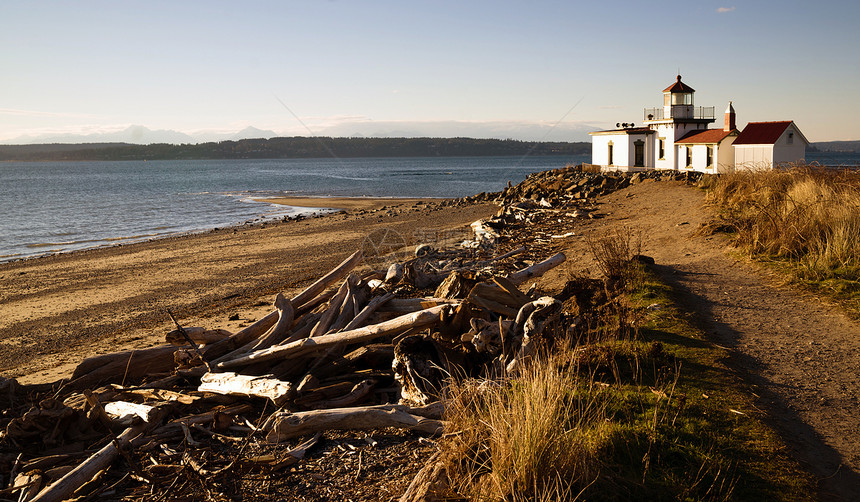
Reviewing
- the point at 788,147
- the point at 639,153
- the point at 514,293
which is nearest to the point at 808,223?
the point at 514,293

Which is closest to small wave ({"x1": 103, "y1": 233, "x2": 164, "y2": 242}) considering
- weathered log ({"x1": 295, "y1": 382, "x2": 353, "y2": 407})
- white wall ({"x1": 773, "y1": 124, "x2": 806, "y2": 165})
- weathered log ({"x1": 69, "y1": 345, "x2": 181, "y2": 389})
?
weathered log ({"x1": 69, "y1": 345, "x2": 181, "y2": 389})

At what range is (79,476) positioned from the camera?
→ 15.7 ft

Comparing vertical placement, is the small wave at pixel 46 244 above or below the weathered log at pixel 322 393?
above

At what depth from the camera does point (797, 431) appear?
491 cm

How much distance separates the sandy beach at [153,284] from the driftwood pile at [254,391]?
9.13ft

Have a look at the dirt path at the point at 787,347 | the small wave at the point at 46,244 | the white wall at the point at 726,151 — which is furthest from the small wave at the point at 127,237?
the white wall at the point at 726,151

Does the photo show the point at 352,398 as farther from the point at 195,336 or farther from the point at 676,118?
the point at 676,118

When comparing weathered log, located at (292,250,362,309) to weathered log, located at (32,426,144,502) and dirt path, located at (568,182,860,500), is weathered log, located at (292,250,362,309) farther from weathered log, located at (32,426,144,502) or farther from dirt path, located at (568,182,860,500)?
dirt path, located at (568,182,860,500)

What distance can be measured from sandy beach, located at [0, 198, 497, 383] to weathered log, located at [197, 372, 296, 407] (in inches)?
145

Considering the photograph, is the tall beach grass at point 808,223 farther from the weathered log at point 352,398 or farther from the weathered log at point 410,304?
the weathered log at point 352,398

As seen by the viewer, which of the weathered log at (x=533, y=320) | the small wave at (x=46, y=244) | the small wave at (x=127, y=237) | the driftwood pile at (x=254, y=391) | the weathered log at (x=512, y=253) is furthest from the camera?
the small wave at (x=127, y=237)

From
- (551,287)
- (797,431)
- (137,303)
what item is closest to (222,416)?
(797,431)

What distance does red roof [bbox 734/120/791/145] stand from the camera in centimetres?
3544

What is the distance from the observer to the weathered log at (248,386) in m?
6.00
